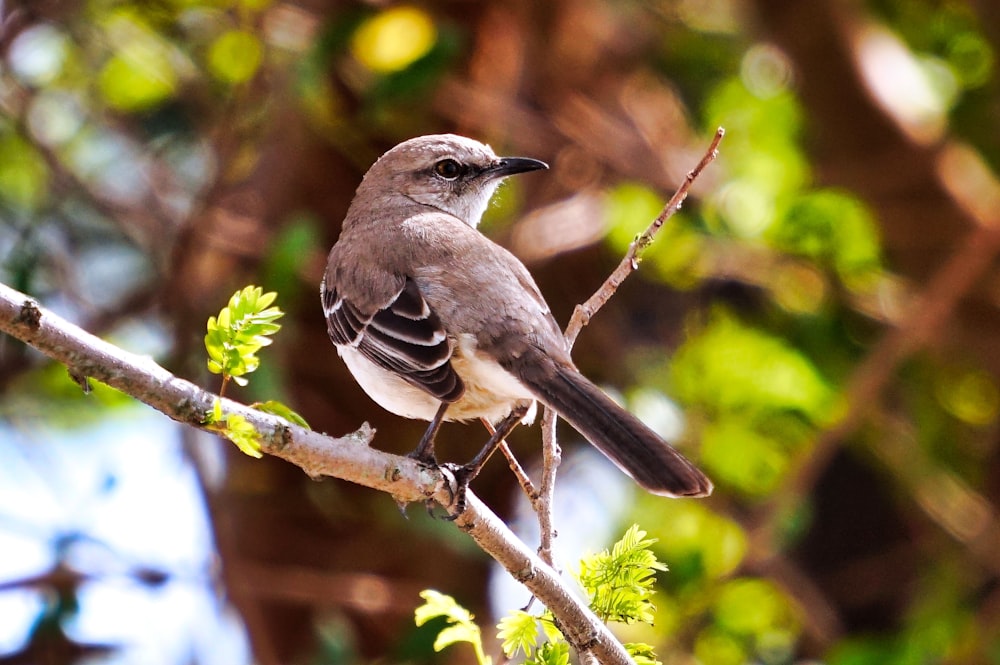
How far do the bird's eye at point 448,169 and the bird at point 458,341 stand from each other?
31 cm

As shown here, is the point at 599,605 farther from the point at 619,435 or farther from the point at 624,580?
the point at 619,435

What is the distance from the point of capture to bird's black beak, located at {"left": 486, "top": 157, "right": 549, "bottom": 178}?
502 centimetres

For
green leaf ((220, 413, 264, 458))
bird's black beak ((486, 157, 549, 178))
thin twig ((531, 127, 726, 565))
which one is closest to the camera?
green leaf ((220, 413, 264, 458))

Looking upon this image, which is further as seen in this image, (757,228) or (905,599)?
(905,599)

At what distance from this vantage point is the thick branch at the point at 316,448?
94.0 inches

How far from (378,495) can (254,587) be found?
1.05m

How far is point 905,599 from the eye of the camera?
788cm

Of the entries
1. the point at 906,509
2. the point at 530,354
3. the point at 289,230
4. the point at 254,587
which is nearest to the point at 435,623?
the point at 254,587

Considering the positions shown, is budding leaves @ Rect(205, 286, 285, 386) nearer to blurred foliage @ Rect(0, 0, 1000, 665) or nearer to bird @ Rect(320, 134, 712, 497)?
bird @ Rect(320, 134, 712, 497)

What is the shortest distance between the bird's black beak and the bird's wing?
3.33ft

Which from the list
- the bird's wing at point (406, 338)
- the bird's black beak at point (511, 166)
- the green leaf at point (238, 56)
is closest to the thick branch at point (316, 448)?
the bird's wing at point (406, 338)

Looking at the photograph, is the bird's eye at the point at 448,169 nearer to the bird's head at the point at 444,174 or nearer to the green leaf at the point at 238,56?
the bird's head at the point at 444,174

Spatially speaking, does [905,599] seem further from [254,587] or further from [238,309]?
[238,309]

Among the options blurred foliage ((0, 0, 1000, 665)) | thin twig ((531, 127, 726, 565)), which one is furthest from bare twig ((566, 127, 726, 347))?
blurred foliage ((0, 0, 1000, 665))
